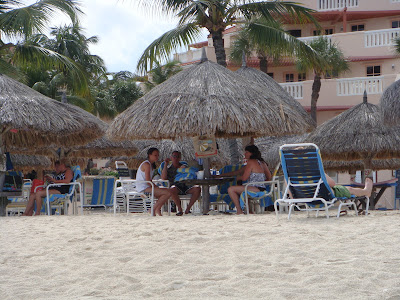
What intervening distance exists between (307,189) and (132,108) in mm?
3617

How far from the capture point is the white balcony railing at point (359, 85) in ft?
88.3

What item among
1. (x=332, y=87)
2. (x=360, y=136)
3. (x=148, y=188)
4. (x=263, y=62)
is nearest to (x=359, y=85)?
(x=332, y=87)

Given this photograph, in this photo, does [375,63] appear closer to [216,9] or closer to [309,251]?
[216,9]

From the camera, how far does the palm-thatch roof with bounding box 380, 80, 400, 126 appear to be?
10345 millimetres

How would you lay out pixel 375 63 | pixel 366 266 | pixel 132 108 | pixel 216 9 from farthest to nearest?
pixel 375 63
pixel 216 9
pixel 132 108
pixel 366 266

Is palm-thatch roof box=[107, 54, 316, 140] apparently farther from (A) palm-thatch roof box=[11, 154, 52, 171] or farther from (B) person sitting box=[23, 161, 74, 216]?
(A) palm-thatch roof box=[11, 154, 52, 171]

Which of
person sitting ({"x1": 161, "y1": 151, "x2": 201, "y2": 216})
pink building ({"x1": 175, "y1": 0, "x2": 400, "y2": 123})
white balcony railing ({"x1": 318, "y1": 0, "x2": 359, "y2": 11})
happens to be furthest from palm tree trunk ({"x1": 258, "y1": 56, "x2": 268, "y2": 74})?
person sitting ({"x1": 161, "y1": 151, "x2": 201, "y2": 216})

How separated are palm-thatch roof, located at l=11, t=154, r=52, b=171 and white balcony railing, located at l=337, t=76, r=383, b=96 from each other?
14.6m

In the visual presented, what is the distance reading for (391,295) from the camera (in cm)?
370

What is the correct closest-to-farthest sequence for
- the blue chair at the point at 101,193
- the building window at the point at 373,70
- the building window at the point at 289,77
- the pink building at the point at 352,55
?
the blue chair at the point at 101,193, the pink building at the point at 352,55, the building window at the point at 373,70, the building window at the point at 289,77

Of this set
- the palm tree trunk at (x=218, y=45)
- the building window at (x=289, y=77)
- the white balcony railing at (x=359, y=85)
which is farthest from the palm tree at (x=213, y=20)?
the building window at (x=289, y=77)

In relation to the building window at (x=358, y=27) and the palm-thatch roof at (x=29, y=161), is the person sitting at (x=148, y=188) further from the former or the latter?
the building window at (x=358, y=27)

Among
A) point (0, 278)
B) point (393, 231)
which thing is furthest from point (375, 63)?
point (0, 278)

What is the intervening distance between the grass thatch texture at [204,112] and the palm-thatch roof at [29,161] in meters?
8.27
